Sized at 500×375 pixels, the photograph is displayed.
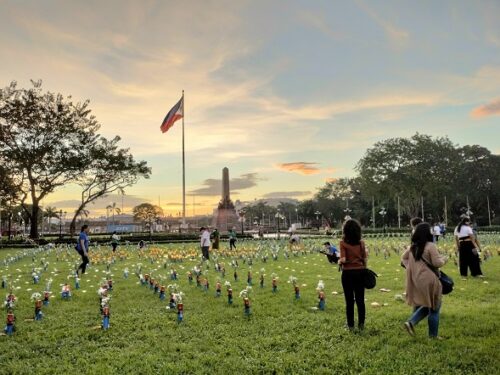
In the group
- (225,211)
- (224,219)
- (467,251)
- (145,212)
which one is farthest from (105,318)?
(145,212)

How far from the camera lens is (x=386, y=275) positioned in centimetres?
1342

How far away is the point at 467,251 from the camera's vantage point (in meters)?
12.7

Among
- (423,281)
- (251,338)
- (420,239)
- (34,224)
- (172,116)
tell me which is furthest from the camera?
(34,224)

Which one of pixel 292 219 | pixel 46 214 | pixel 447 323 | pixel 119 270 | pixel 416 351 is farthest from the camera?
pixel 292 219

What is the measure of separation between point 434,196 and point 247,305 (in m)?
60.4

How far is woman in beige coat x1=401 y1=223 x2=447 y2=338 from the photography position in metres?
6.22

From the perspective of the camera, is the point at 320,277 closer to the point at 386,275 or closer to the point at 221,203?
the point at 386,275

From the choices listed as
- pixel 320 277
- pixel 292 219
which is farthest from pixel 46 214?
pixel 320 277

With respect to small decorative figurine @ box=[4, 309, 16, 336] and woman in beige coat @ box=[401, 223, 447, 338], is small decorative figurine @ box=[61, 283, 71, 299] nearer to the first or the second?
small decorative figurine @ box=[4, 309, 16, 336]

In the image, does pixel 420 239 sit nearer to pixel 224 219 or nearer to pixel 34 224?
pixel 34 224

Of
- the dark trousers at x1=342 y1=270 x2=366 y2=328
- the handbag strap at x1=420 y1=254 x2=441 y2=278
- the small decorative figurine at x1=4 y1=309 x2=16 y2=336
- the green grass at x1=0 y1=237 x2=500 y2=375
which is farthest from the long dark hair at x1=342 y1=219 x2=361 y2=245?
the small decorative figurine at x1=4 y1=309 x2=16 y2=336

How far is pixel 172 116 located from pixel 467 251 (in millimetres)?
33070

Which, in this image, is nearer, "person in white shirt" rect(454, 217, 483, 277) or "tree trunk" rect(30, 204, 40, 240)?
"person in white shirt" rect(454, 217, 483, 277)

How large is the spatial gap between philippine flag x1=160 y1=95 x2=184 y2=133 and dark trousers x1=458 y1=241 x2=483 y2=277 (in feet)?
106
